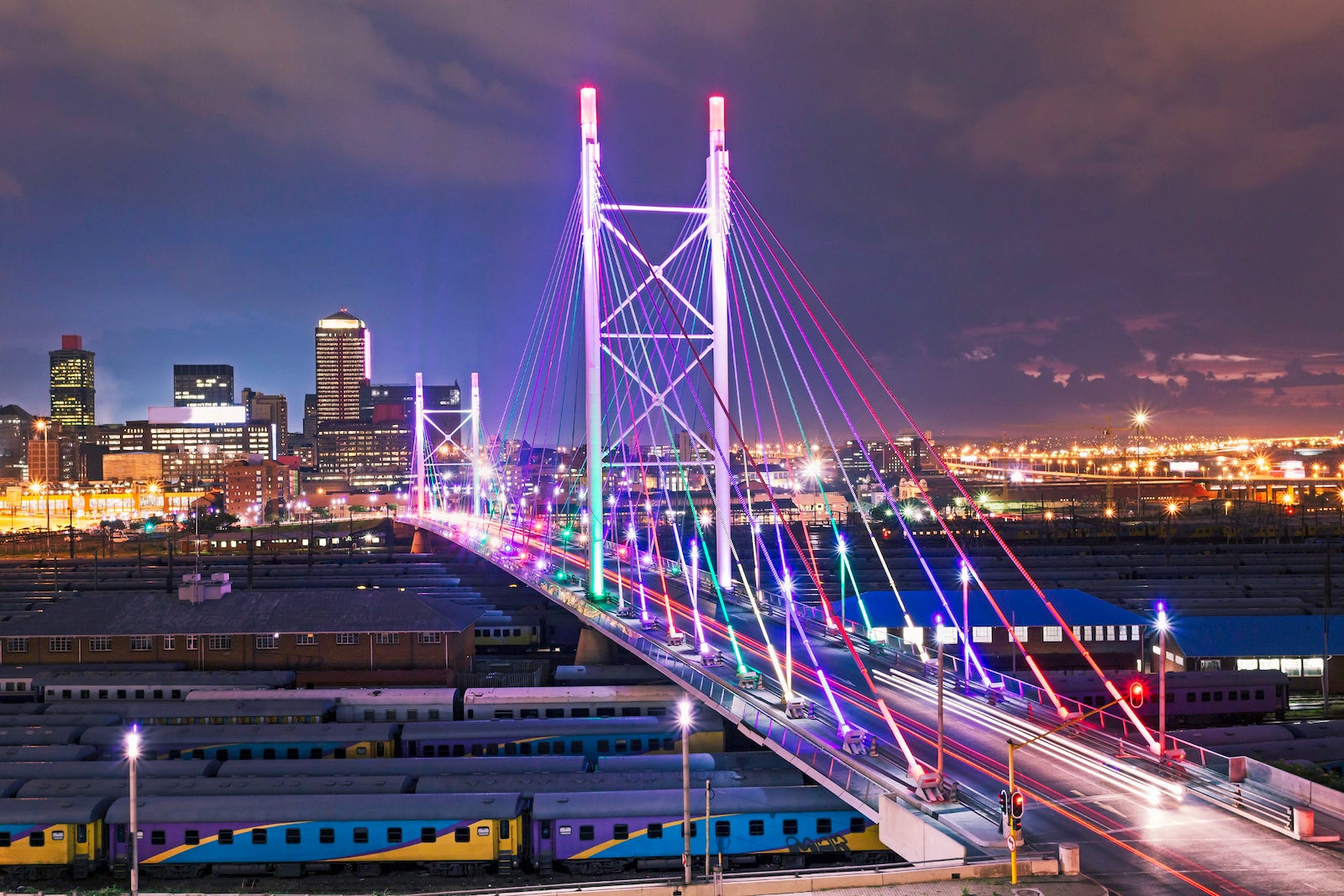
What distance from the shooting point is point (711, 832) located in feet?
66.1

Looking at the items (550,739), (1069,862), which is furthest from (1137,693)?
(550,739)

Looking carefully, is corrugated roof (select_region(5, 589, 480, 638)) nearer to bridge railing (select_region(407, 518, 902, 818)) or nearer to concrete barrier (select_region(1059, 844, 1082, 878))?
bridge railing (select_region(407, 518, 902, 818))

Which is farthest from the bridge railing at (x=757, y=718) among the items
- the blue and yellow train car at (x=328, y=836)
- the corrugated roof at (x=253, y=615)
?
the corrugated roof at (x=253, y=615)

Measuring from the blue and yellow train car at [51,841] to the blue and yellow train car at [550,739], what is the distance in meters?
8.07

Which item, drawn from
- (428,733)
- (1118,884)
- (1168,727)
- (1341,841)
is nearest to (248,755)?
(428,733)

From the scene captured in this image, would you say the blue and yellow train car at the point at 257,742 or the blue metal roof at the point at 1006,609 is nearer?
the blue and yellow train car at the point at 257,742

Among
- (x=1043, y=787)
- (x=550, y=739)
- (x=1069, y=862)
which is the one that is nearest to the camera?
(x=1069, y=862)

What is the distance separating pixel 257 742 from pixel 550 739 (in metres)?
7.99

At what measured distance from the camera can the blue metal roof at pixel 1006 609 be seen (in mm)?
39438

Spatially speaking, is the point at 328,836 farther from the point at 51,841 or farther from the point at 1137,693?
the point at 1137,693

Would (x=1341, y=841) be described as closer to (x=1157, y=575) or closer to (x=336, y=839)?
(x=336, y=839)

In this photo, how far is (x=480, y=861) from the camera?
20.3 m

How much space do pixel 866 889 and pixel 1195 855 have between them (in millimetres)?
4557

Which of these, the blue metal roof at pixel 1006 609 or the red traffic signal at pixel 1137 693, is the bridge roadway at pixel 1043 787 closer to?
the red traffic signal at pixel 1137 693
